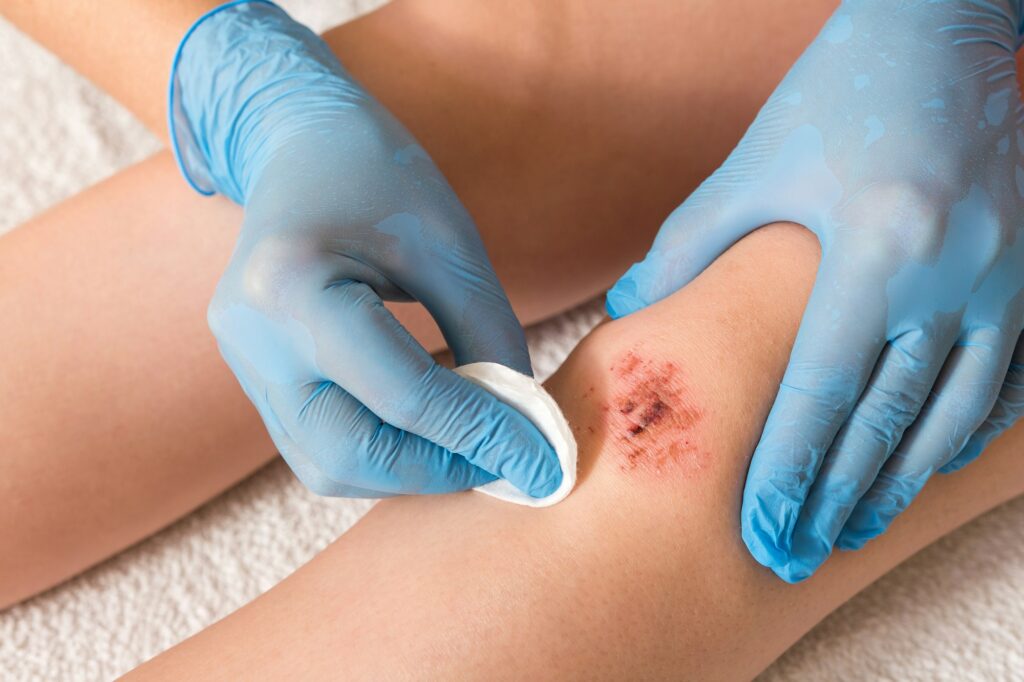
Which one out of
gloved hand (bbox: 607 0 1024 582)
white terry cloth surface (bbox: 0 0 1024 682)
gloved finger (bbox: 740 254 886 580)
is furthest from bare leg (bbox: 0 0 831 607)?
gloved finger (bbox: 740 254 886 580)

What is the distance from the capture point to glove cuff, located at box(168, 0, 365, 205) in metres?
1.13

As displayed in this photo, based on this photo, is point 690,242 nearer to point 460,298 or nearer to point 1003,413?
point 460,298

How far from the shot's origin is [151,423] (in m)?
1.21

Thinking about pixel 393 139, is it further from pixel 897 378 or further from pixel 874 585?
pixel 874 585

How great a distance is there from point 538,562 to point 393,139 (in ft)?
1.68

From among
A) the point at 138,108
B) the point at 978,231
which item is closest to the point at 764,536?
the point at 978,231

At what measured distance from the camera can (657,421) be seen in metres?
0.95

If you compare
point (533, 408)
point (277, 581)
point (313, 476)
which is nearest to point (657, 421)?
point (533, 408)

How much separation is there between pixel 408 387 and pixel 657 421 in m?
0.26

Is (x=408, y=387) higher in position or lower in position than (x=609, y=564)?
higher

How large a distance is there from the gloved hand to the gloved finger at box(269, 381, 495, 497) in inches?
12.8

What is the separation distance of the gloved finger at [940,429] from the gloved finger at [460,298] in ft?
1.36

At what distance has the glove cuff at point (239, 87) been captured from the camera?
113 cm

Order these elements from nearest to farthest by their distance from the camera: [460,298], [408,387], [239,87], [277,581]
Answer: [408,387] < [460,298] < [239,87] < [277,581]
